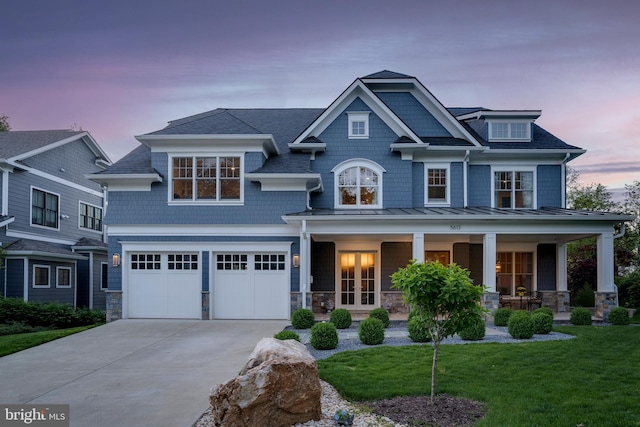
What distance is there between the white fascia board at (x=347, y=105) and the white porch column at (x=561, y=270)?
655cm

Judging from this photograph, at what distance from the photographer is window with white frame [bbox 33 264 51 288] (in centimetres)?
2091

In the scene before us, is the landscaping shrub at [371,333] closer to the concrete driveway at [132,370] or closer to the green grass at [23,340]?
the concrete driveway at [132,370]

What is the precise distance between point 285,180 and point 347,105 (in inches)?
144

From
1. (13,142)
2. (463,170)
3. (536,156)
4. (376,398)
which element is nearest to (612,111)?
(536,156)

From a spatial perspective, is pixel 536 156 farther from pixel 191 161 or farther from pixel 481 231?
pixel 191 161

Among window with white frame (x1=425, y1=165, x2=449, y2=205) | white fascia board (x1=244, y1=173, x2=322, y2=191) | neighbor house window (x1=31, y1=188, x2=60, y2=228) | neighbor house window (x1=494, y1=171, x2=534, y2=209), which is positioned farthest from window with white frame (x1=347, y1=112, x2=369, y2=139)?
neighbor house window (x1=31, y1=188, x2=60, y2=228)

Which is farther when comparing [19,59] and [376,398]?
[19,59]

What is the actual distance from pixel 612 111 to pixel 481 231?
30.7 feet

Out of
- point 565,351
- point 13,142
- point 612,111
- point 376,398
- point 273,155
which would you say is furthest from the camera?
→ point 13,142

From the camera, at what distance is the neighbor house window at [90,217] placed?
26547 mm

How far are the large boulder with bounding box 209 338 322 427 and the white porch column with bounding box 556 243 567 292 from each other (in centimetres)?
1491

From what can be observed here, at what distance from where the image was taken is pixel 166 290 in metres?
17.8

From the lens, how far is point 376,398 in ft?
25.9

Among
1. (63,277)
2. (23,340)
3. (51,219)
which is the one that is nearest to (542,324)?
(23,340)
